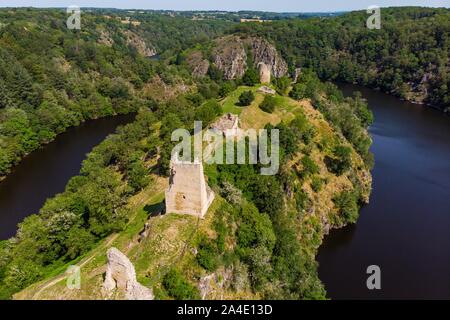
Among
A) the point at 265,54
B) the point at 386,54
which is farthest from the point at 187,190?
the point at 386,54

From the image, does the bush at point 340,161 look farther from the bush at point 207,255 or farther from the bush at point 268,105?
the bush at point 207,255

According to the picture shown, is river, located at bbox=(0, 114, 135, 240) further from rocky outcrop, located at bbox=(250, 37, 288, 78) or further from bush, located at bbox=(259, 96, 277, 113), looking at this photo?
rocky outcrop, located at bbox=(250, 37, 288, 78)

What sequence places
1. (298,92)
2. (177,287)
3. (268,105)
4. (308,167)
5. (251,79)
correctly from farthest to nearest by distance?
(251,79) → (298,92) → (268,105) → (308,167) → (177,287)

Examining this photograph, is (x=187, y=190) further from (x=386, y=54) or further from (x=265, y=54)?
(x=386, y=54)

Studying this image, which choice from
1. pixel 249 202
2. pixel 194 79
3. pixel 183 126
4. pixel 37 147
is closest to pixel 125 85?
pixel 194 79

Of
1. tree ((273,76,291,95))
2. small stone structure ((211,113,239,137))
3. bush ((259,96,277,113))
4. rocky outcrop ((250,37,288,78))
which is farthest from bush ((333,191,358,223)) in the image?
rocky outcrop ((250,37,288,78))

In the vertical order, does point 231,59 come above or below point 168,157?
above
